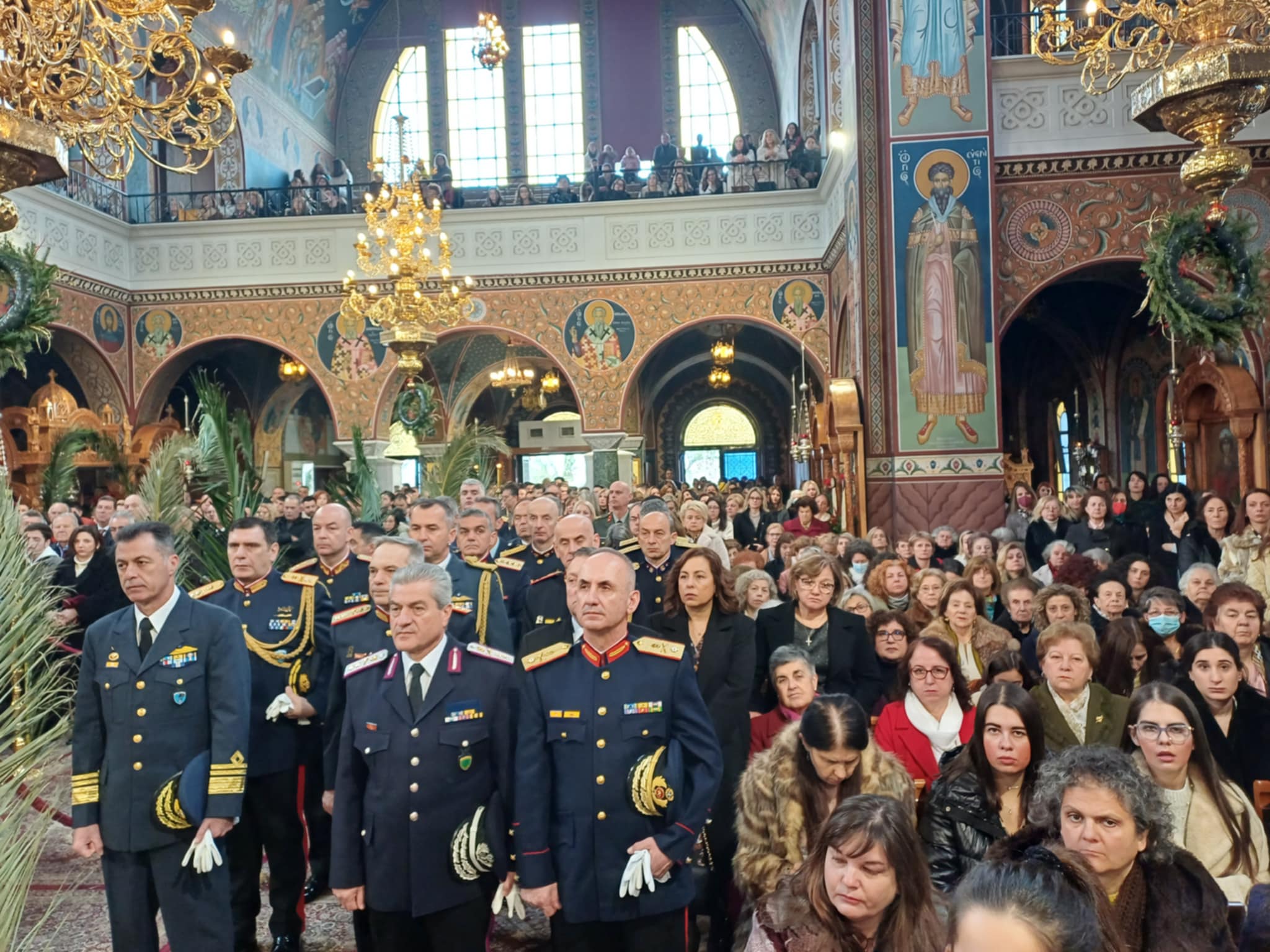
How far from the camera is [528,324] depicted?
1532 cm

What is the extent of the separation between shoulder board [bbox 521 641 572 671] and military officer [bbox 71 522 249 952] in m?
1.02

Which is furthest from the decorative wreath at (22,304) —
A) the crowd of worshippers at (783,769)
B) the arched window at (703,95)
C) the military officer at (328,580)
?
the arched window at (703,95)

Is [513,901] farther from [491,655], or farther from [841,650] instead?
[841,650]

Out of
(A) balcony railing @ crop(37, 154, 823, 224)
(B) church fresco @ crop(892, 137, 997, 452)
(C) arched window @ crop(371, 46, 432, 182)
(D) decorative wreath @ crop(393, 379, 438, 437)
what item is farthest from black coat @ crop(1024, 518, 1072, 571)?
(C) arched window @ crop(371, 46, 432, 182)

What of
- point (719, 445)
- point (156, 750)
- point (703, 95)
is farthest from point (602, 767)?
point (719, 445)

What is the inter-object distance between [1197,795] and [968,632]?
1963 mm

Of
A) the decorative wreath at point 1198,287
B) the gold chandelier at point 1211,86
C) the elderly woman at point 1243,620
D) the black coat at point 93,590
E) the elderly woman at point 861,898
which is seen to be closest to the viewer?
the elderly woman at point 861,898

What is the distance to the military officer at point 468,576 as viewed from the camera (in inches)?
179

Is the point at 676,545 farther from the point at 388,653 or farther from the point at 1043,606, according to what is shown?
the point at 388,653

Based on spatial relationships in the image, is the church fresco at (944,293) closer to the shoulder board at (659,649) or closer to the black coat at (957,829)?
the black coat at (957,829)

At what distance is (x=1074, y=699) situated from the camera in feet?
12.2

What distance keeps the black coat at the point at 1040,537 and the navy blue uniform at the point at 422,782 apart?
6.30m

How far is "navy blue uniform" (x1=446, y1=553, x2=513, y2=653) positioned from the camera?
432 cm

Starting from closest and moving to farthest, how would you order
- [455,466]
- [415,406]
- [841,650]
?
[841,650]
[455,466]
[415,406]
